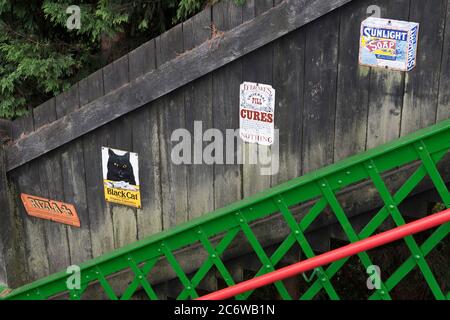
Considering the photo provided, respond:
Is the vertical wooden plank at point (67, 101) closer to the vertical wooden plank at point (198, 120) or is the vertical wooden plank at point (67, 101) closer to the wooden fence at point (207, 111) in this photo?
the wooden fence at point (207, 111)

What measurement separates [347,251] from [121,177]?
183 centimetres

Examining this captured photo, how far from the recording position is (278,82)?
4.25 meters

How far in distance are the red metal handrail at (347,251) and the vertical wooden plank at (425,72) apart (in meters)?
0.66

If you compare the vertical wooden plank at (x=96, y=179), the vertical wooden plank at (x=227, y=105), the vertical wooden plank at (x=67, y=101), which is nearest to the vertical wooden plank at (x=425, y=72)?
the vertical wooden plank at (x=227, y=105)

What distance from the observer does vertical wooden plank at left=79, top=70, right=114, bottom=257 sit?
470cm

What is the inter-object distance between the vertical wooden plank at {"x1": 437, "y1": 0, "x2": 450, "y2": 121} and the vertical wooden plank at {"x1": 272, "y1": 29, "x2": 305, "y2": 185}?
2.64 ft

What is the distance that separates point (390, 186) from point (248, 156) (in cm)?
93

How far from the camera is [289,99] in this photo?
4.25m

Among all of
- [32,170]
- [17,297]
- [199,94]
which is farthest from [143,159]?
[17,297]

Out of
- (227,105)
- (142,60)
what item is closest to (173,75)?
(142,60)

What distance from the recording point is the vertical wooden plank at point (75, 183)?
4.81 metres

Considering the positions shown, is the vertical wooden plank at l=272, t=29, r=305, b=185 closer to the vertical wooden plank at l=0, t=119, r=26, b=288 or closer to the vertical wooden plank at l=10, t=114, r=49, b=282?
the vertical wooden plank at l=10, t=114, r=49, b=282

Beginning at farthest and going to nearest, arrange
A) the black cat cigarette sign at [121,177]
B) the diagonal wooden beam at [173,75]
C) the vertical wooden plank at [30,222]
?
1. the vertical wooden plank at [30,222]
2. the black cat cigarette sign at [121,177]
3. the diagonal wooden beam at [173,75]

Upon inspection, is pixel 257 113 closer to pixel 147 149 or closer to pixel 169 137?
pixel 169 137
